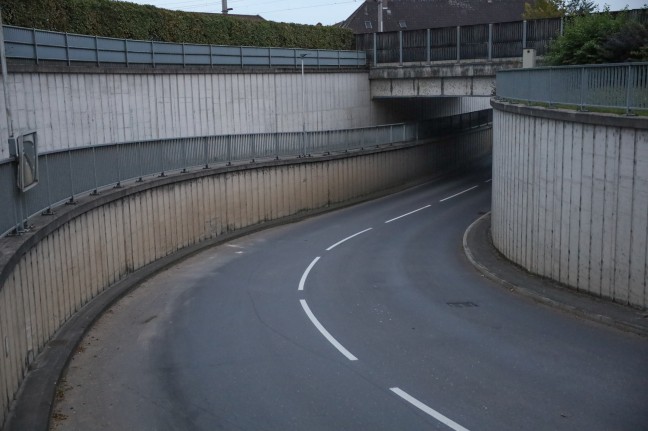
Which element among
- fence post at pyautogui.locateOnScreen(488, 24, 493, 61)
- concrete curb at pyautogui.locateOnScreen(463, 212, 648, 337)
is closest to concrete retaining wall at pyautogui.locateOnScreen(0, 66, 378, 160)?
fence post at pyautogui.locateOnScreen(488, 24, 493, 61)

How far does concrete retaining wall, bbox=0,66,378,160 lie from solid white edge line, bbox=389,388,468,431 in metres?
13.1

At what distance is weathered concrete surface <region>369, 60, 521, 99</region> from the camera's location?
36.3 meters

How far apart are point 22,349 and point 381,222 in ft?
59.3

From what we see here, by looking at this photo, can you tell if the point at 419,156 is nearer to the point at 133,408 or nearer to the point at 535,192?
the point at 535,192

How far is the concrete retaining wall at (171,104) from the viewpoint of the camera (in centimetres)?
2123

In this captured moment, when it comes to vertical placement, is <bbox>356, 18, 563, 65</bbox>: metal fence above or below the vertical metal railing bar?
above

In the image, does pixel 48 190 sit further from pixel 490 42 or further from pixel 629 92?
pixel 490 42

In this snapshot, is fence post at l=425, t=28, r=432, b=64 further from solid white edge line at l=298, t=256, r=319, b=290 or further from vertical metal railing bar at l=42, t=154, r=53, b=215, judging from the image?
vertical metal railing bar at l=42, t=154, r=53, b=215

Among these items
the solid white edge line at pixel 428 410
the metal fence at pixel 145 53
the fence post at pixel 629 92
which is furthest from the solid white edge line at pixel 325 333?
the metal fence at pixel 145 53

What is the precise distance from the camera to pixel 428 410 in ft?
32.6

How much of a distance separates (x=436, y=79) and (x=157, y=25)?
14.4 meters

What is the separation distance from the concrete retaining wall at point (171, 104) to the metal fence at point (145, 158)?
119 inches

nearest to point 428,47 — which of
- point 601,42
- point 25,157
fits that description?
point 601,42

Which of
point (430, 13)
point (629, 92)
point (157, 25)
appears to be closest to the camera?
point (629, 92)
